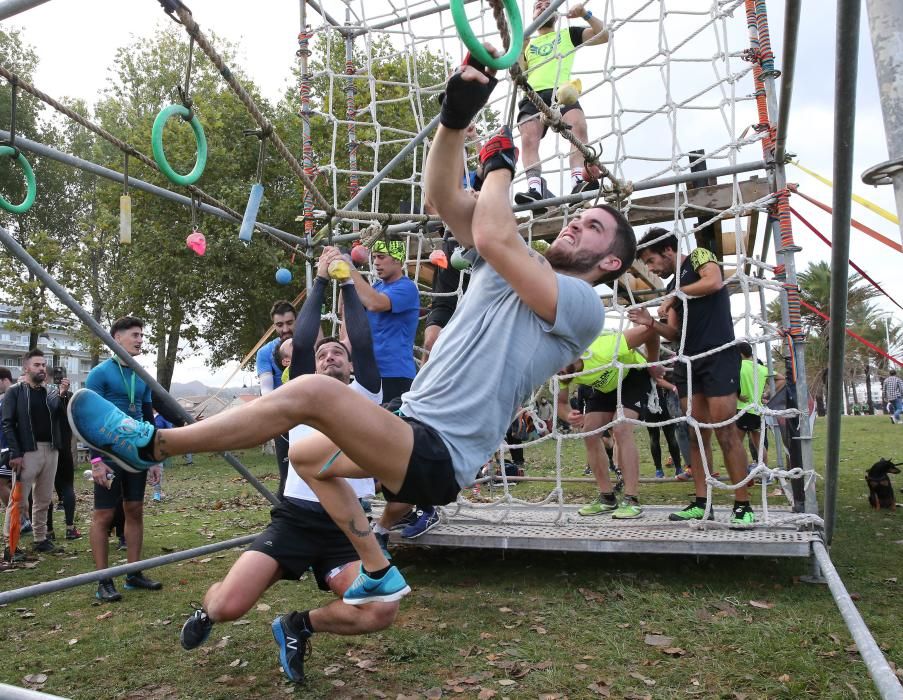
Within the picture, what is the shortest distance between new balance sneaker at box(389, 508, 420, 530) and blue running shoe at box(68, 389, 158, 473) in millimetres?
2636

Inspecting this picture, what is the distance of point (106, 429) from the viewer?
70.6 inches

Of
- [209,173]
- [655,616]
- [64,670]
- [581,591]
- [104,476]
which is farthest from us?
[209,173]

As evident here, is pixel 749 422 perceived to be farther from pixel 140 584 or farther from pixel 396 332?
pixel 140 584

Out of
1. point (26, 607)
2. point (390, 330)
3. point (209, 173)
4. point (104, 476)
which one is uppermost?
point (209, 173)

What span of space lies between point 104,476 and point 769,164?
14.3ft

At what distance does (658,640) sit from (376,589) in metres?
1.36

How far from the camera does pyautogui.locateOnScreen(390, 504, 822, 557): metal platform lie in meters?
3.58

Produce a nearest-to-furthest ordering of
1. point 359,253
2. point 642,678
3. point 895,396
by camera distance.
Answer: point 642,678, point 359,253, point 895,396

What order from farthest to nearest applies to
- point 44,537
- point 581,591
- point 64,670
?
point 44,537 → point 581,591 → point 64,670

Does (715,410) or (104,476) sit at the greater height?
(715,410)

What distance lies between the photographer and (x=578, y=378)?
15.4 ft

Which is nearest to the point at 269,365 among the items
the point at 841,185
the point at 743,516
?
the point at 743,516

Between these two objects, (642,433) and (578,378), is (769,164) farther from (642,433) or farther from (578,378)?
(642,433)

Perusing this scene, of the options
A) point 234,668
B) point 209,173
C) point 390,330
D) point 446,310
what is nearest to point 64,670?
point 234,668
